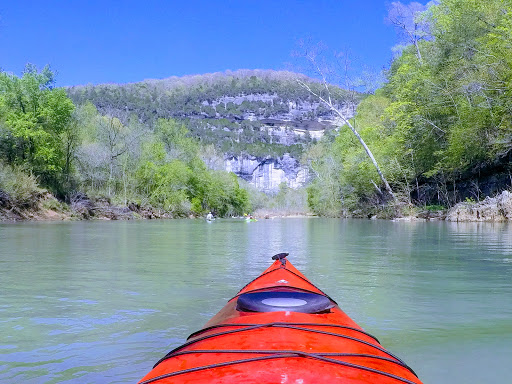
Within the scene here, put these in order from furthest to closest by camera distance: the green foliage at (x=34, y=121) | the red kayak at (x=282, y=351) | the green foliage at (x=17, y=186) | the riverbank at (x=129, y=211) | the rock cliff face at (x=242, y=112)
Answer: the rock cliff face at (x=242, y=112), the green foliage at (x=34, y=121), the green foliage at (x=17, y=186), the riverbank at (x=129, y=211), the red kayak at (x=282, y=351)

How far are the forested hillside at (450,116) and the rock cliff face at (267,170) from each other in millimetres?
101661

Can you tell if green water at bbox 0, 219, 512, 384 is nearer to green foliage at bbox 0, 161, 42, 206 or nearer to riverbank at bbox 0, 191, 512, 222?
riverbank at bbox 0, 191, 512, 222

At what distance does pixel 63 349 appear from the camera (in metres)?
3.21

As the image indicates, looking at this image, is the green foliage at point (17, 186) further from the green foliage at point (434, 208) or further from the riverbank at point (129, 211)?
the green foliage at point (434, 208)

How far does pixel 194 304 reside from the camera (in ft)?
15.3

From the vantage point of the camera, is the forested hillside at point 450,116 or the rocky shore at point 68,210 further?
the rocky shore at point 68,210

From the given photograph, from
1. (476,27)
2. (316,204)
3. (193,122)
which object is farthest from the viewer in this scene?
(193,122)

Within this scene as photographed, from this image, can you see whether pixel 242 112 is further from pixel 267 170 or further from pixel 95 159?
pixel 95 159

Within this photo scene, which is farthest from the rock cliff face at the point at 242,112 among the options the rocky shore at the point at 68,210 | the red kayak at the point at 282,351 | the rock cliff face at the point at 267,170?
the red kayak at the point at 282,351

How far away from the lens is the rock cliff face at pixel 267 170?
13462 centimetres

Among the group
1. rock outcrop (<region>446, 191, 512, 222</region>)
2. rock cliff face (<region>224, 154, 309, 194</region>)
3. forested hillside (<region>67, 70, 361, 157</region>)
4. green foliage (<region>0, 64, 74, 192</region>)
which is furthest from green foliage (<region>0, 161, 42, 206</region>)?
rock cliff face (<region>224, 154, 309, 194</region>)

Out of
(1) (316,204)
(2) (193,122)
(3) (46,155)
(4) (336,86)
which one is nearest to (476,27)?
(4) (336,86)

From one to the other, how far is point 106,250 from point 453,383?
8200 mm

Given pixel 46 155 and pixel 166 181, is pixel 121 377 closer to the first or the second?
pixel 46 155
